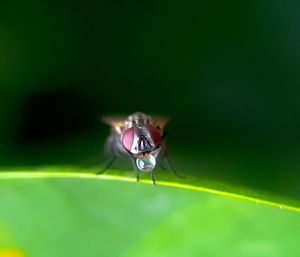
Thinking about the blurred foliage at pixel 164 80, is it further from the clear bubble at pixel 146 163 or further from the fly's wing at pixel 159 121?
the clear bubble at pixel 146 163

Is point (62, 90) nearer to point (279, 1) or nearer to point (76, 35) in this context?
point (76, 35)

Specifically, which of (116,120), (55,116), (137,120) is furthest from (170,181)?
(55,116)

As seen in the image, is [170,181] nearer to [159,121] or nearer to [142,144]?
[142,144]

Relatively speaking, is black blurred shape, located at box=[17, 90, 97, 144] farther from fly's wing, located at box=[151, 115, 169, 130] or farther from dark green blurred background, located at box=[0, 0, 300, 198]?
fly's wing, located at box=[151, 115, 169, 130]

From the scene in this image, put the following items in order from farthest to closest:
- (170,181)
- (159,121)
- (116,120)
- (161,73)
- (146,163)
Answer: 1. (161,73)
2. (116,120)
3. (159,121)
4. (146,163)
5. (170,181)

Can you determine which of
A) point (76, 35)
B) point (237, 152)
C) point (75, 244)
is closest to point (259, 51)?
point (237, 152)

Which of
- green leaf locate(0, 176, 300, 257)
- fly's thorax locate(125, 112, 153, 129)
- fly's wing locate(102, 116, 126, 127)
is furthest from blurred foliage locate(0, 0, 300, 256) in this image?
green leaf locate(0, 176, 300, 257)

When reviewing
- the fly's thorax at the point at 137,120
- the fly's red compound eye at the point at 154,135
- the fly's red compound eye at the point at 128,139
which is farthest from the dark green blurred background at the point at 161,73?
the fly's red compound eye at the point at 128,139
